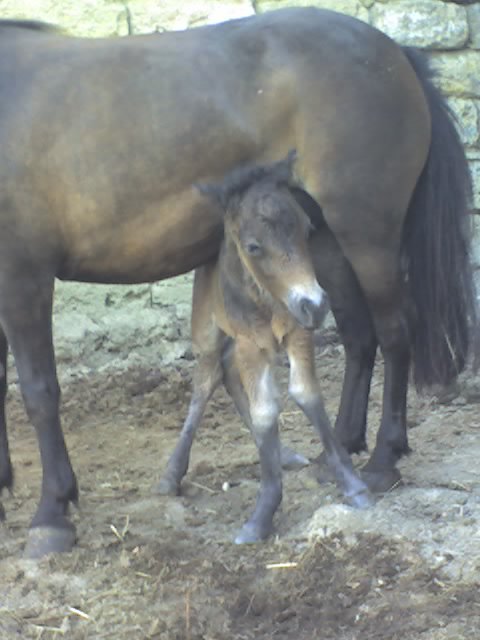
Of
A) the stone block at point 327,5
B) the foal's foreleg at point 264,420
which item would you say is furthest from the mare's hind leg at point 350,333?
the stone block at point 327,5

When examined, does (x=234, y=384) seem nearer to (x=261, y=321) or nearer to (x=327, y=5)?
(x=261, y=321)

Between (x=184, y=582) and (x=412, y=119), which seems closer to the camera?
(x=184, y=582)

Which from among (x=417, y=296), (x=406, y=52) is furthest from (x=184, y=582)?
(x=406, y=52)

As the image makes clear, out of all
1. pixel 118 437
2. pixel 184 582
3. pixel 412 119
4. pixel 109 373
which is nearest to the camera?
pixel 184 582

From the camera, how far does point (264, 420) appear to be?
4.11m

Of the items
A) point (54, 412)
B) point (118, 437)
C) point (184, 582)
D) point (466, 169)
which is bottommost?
point (118, 437)

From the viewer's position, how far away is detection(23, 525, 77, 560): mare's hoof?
3988 millimetres

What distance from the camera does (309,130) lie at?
169 inches

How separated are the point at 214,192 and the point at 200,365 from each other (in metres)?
1.10

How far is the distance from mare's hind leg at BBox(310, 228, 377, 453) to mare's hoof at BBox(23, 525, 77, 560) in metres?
1.39

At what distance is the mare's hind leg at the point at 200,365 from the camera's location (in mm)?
4648

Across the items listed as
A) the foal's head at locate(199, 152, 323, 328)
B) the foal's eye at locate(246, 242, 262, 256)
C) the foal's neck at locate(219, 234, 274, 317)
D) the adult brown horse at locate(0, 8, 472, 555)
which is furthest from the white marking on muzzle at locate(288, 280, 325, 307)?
the adult brown horse at locate(0, 8, 472, 555)

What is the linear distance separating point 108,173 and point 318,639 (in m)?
1.95

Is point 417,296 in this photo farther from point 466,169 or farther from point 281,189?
point 281,189
